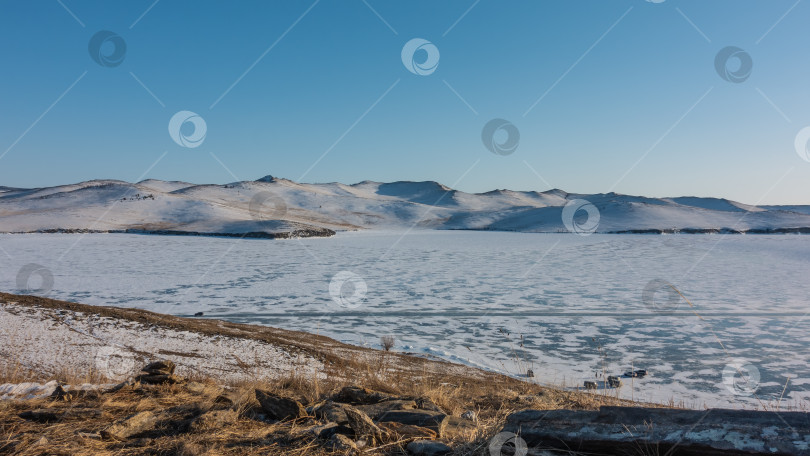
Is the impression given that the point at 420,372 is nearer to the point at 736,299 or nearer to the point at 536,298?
the point at 536,298

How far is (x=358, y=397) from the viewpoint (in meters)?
3.89

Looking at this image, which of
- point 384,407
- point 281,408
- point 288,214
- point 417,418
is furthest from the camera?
point 288,214

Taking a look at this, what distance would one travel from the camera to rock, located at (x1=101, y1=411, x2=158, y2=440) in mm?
2863

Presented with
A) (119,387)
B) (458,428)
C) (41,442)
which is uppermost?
(458,428)

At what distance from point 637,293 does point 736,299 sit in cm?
221

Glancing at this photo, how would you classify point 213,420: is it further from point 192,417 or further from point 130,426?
point 130,426

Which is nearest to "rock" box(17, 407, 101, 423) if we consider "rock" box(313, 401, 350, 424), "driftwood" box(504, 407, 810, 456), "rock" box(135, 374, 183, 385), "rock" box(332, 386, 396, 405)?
"rock" box(135, 374, 183, 385)

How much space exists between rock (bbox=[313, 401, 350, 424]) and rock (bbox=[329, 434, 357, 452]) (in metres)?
0.33

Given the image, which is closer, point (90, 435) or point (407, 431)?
point (90, 435)

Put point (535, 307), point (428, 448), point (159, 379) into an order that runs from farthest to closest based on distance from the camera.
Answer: point (535, 307)
point (159, 379)
point (428, 448)

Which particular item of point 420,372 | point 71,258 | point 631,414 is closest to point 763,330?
point 420,372

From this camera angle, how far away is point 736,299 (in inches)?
497

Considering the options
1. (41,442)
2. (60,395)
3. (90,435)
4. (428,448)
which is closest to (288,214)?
(60,395)

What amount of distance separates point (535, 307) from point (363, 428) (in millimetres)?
9690
